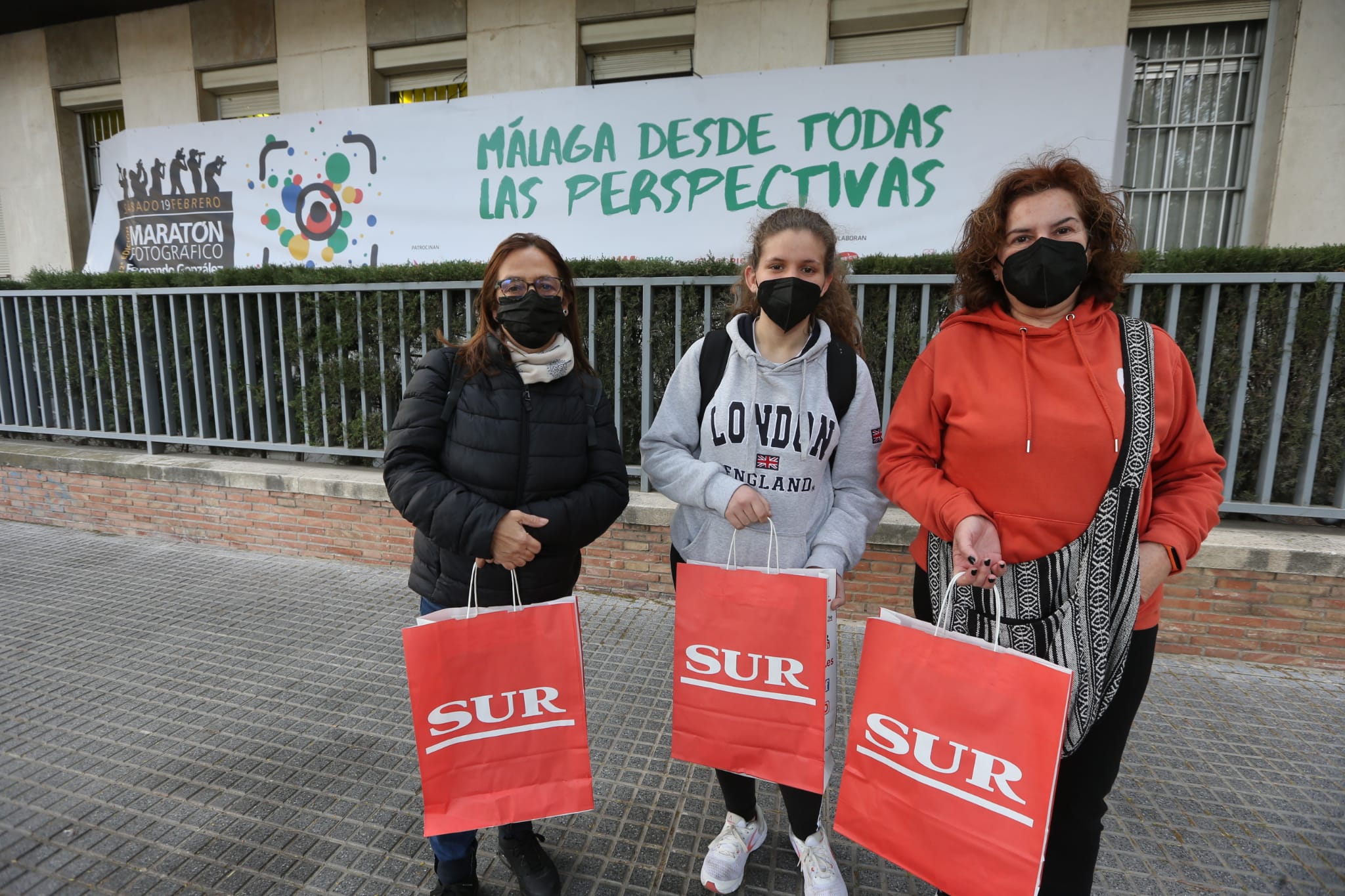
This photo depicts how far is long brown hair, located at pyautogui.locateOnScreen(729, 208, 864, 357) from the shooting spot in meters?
1.85

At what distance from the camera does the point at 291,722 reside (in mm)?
3000

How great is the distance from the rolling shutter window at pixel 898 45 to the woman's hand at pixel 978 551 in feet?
18.1

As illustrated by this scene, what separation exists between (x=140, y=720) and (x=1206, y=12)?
27.7 feet

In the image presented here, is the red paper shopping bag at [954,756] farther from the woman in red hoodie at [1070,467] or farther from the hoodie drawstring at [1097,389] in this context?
the hoodie drawstring at [1097,389]

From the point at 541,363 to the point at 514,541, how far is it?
511 mm

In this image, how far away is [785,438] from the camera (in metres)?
1.88

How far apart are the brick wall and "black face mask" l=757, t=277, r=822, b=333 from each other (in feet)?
7.92

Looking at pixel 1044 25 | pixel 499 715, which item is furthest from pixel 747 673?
pixel 1044 25

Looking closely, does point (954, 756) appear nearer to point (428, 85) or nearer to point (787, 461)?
point (787, 461)

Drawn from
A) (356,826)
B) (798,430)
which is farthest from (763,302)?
(356,826)

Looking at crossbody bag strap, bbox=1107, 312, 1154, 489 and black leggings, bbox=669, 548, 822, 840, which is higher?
crossbody bag strap, bbox=1107, 312, 1154, 489

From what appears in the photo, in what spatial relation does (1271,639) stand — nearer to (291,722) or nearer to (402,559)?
(291,722)

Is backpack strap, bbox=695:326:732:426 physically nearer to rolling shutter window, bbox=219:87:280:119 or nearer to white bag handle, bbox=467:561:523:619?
white bag handle, bbox=467:561:523:619

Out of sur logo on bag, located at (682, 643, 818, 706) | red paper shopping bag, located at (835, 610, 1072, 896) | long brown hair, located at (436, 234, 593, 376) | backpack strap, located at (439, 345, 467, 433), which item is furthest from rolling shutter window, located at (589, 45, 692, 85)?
red paper shopping bag, located at (835, 610, 1072, 896)
